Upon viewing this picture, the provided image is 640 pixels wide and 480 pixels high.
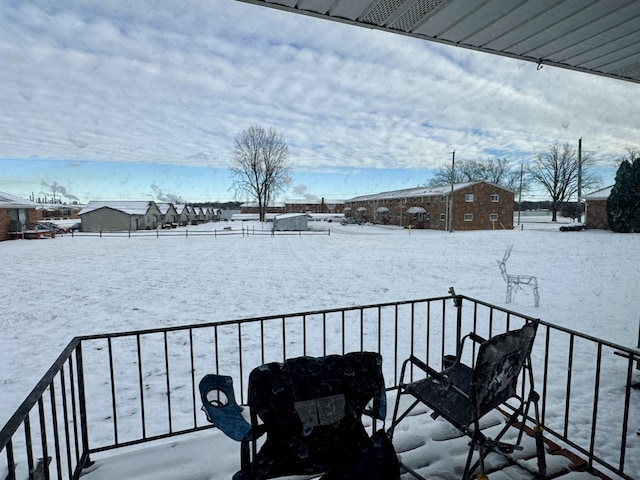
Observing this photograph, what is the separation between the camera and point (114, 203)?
4381cm

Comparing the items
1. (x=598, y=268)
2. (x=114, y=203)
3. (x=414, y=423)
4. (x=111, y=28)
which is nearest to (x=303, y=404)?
(x=414, y=423)

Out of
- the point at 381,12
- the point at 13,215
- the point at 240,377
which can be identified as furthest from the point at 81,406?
the point at 13,215

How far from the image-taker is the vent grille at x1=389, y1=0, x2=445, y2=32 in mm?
2285

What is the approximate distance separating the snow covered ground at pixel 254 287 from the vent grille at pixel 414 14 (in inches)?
159

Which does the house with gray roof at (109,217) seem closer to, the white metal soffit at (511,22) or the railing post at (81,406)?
the railing post at (81,406)

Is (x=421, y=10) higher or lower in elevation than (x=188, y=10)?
lower

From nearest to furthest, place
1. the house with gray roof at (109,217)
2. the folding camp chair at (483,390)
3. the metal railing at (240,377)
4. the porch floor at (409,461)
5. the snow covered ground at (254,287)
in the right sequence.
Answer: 1. the folding camp chair at (483,390)
2. the porch floor at (409,461)
3. the metal railing at (240,377)
4. the snow covered ground at (254,287)
5. the house with gray roof at (109,217)

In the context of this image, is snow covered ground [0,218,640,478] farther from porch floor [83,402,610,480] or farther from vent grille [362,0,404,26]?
vent grille [362,0,404,26]

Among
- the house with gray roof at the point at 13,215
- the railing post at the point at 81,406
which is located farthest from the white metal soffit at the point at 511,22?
the house with gray roof at the point at 13,215

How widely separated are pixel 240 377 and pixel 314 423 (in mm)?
2049

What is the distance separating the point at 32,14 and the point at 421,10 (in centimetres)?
778

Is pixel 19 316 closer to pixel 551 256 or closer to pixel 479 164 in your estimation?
pixel 551 256

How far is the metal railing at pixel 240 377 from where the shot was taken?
2.58 metres

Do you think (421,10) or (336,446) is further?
(421,10)
